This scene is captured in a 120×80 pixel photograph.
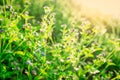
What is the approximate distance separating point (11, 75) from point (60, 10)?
3.05m

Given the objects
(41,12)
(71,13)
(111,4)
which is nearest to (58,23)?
(41,12)

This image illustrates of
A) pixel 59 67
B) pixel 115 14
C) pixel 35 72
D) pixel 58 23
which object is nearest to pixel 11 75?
pixel 35 72

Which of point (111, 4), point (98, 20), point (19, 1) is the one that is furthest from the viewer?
point (111, 4)

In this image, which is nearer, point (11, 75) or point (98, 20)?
point (11, 75)

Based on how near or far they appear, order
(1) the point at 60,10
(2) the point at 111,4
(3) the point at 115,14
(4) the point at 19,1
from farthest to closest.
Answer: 1. (2) the point at 111,4
2. (3) the point at 115,14
3. (1) the point at 60,10
4. (4) the point at 19,1

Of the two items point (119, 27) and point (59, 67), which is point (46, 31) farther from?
point (119, 27)

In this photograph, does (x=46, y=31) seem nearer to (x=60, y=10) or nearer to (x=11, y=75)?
(x=11, y=75)

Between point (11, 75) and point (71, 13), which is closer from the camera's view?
point (11, 75)

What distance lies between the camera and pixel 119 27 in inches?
294

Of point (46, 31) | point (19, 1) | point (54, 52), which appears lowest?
point (54, 52)

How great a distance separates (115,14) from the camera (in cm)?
832

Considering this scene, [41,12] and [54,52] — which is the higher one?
[41,12]

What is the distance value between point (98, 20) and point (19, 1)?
229 cm

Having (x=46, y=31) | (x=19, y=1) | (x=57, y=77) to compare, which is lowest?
(x=57, y=77)
